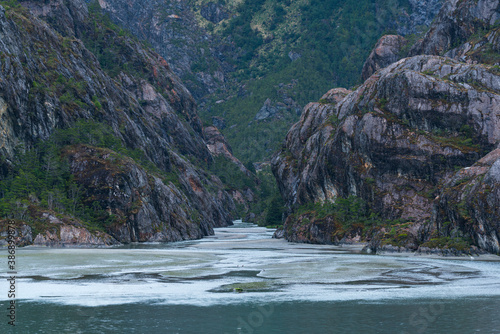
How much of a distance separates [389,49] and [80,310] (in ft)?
551

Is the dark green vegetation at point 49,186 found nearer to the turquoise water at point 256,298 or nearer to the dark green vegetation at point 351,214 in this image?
the turquoise water at point 256,298

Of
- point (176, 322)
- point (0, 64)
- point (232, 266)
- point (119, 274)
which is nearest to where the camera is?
point (176, 322)

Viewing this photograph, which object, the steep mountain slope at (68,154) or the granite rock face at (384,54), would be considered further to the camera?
the granite rock face at (384,54)

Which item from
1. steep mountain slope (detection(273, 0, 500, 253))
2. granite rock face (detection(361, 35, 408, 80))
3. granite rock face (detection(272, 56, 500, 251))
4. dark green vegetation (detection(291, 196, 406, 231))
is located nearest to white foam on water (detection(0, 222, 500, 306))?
steep mountain slope (detection(273, 0, 500, 253))

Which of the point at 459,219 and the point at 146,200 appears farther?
the point at 146,200

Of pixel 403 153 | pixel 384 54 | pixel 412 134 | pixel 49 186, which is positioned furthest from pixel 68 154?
pixel 384 54

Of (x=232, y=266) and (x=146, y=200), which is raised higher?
(x=146, y=200)

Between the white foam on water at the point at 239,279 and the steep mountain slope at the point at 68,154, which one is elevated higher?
the steep mountain slope at the point at 68,154

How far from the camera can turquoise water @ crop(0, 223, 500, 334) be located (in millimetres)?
27016

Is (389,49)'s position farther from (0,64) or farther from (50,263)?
(50,263)

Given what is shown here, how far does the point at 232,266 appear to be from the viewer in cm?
5575

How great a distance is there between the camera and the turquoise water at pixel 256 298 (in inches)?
1064

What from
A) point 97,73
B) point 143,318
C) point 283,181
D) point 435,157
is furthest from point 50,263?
point 97,73

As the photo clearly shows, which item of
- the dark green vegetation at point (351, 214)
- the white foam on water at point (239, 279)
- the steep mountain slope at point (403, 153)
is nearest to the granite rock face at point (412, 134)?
the steep mountain slope at point (403, 153)
